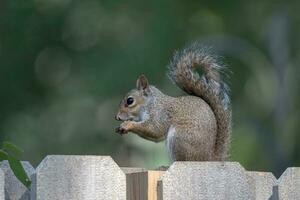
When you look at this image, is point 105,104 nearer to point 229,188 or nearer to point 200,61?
point 200,61

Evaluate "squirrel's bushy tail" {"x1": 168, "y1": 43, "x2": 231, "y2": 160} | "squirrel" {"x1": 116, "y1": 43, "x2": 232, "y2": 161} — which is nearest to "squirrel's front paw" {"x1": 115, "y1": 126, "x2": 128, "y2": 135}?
"squirrel" {"x1": 116, "y1": 43, "x2": 232, "y2": 161}

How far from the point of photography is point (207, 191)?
2.93 m

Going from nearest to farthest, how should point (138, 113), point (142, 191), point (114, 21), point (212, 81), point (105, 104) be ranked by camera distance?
point (142, 191) → point (212, 81) → point (138, 113) → point (105, 104) → point (114, 21)

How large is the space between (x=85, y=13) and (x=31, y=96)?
129cm

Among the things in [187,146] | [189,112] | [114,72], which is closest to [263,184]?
[187,146]

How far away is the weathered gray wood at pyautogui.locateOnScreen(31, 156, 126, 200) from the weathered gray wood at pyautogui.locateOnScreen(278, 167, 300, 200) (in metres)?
0.53

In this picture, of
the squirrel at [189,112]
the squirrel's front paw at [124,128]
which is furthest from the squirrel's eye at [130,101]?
the squirrel's front paw at [124,128]

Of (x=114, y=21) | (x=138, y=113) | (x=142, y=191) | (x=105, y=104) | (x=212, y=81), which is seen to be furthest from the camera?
(x=114, y=21)

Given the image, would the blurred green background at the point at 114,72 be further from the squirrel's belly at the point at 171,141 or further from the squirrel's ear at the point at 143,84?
the squirrel's belly at the point at 171,141

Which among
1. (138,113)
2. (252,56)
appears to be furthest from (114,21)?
(138,113)

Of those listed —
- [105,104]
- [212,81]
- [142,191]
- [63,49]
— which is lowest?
[142,191]

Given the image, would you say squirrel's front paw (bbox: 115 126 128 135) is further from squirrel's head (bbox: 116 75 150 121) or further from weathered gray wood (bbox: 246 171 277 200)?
weathered gray wood (bbox: 246 171 277 200)

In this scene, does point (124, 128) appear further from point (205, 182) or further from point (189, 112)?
point (205, 182)

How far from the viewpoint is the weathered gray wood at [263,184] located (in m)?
3.28
